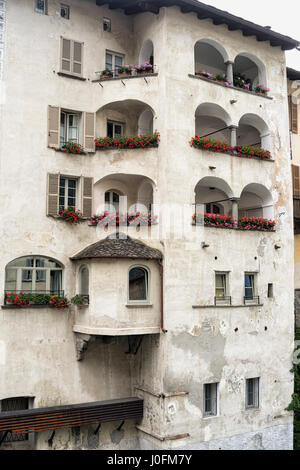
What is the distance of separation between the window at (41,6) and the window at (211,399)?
17884 mm

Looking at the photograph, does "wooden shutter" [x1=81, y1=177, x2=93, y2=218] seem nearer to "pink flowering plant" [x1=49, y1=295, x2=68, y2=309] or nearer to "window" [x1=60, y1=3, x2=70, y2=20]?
"pink flowering plant" [x1=49, y1=295, x2=68, y2=309]

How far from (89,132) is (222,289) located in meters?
9.28

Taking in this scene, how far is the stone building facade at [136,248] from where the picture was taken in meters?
20.2

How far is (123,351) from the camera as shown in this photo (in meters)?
22.1

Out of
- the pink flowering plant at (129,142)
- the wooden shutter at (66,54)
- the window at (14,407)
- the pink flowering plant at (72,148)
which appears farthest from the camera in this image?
the wooden shutter at (66,54)

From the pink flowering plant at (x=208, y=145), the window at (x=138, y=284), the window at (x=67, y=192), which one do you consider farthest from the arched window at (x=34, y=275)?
the pink flowering plant at (x=208, y=145)

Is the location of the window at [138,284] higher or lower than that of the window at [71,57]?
lower

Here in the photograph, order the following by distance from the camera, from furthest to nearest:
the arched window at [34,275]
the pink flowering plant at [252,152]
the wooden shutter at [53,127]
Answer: the pink flowering plant at [252,152], the wooden shutter at [53,127], the arched window at [34,275]

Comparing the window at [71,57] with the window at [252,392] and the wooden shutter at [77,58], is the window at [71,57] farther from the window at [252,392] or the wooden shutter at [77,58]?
the window at [252,392]

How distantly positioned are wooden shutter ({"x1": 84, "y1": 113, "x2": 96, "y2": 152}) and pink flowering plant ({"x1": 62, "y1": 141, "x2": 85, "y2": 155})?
1.13 feet

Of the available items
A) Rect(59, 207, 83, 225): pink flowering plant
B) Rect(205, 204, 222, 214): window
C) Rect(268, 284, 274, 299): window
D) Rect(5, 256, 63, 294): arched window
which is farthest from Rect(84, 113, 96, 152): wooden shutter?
Rect(268, 284, 274, 299): window

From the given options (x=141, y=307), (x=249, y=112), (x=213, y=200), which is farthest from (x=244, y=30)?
(x=141, y=307)

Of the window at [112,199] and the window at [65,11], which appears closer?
the window at [65,11]
